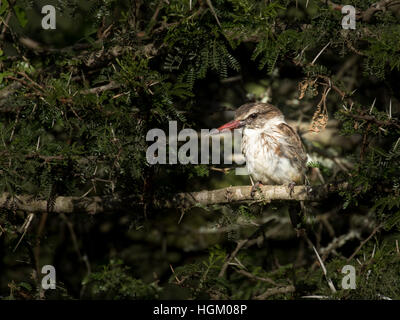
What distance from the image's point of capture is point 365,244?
181 inches

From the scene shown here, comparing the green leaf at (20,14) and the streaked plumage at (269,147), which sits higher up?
the green leaf at (20,14)

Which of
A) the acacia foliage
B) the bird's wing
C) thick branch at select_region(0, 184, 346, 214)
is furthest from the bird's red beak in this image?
thick branch at select_region(0, 184, 346, 214)

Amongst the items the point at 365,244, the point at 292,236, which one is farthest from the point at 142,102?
the point at 292,236

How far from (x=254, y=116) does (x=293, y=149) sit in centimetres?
44

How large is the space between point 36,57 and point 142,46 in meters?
0.99

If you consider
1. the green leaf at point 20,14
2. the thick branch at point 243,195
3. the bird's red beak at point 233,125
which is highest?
the green leaf at point 20,14

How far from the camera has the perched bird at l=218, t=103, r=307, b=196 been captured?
4.59 m

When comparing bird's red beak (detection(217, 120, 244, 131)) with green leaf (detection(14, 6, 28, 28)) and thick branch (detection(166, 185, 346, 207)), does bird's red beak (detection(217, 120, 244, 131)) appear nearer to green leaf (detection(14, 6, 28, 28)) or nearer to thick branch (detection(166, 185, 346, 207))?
thick branch (detection(166, 185, 346, 207))

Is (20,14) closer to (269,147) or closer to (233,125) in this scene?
(233,125)

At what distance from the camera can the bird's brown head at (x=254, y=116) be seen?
477cm

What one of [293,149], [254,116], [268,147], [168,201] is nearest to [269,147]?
[268,147]
